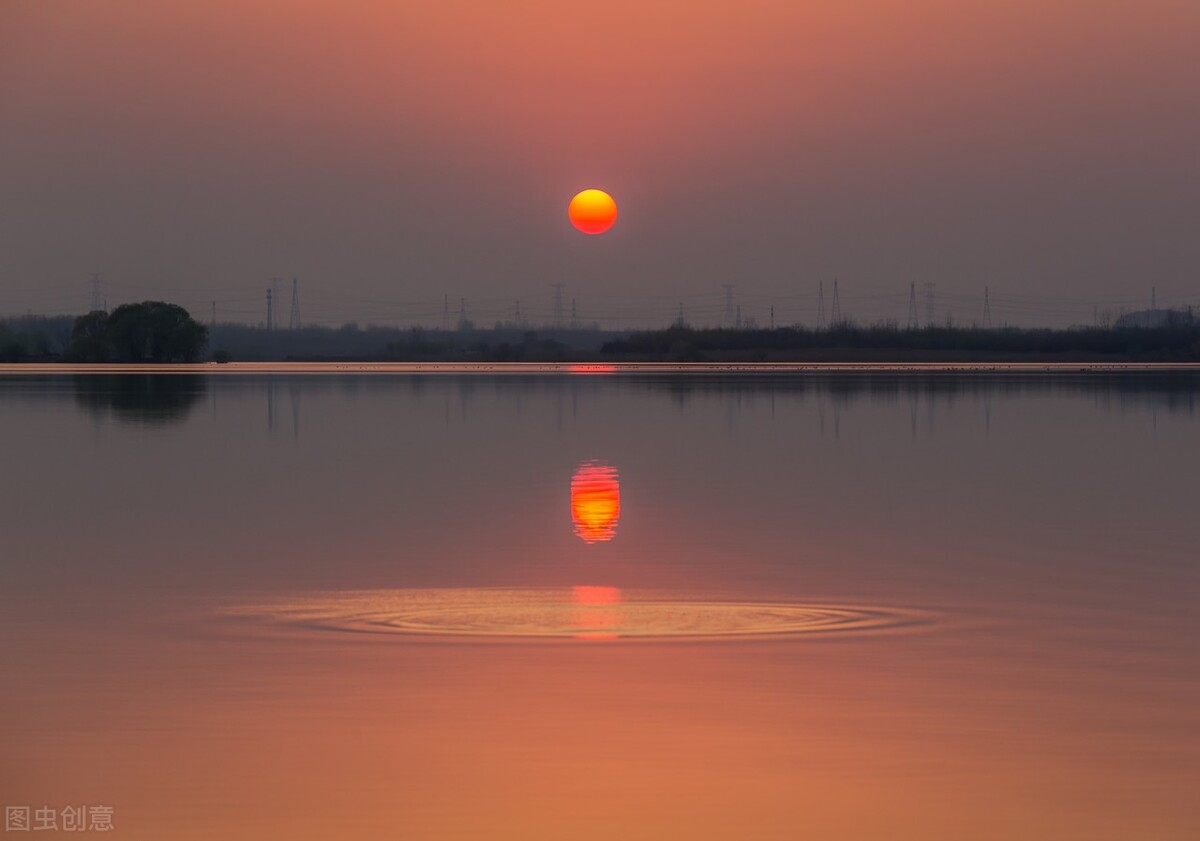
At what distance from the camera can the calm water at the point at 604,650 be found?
813cm

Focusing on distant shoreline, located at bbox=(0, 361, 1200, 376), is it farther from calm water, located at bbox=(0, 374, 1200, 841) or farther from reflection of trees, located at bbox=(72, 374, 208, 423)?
calm water, located at bbox=(0, 374, 1200, 841)

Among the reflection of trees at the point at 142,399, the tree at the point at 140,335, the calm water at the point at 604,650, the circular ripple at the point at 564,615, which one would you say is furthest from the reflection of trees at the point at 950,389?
the tree at the point at 140,335

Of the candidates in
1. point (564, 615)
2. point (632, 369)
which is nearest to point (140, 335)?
point (632, 369)

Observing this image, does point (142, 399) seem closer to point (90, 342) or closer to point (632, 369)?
point (632, 369)

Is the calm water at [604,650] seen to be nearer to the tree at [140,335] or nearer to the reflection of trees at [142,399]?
the reflection of trees at [142,399]

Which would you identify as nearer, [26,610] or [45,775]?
[45,775]

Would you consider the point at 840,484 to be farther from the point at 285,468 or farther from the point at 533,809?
the point at 533,809

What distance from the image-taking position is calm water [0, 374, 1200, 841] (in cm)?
813

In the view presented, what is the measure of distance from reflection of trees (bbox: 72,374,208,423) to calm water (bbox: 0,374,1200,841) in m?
16.8

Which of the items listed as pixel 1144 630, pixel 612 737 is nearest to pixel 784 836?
pixel 612 737

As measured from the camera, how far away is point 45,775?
855 centimetres

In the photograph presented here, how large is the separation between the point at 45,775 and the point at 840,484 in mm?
17401

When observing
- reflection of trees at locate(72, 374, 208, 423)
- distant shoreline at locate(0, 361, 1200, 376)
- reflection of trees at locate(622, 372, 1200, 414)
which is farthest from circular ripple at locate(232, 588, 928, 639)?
distant shoreline at locate(0, 361, 1200, 376)

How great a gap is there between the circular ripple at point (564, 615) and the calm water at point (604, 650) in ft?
0.17
